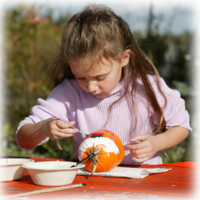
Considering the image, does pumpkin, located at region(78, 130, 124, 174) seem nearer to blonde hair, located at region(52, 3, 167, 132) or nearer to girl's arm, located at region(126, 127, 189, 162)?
girl's arm, located at region(126, 127, 189, 162)

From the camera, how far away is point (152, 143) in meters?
1.76

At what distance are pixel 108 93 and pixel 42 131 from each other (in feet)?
1.56

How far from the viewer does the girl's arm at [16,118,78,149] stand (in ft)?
5.23

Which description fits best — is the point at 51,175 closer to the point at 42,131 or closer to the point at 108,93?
the point at 42,131

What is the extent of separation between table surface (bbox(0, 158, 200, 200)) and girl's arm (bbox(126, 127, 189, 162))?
0.48ft

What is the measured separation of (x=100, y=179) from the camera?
1.45m

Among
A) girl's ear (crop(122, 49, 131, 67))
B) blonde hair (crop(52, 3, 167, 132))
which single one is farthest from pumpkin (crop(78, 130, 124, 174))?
girl's ear (crop(122, 49, 131, 67))

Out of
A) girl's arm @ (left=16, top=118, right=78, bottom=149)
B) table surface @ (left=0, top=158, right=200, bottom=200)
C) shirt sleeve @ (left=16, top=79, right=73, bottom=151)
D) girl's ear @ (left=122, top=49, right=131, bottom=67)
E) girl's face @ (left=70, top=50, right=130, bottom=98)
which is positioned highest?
girl's ear @ (left=122, top=49, right=131, bottom=67)

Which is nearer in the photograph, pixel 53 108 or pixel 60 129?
pixel 60 129

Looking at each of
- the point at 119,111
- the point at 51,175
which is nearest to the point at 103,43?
the point at 119,111

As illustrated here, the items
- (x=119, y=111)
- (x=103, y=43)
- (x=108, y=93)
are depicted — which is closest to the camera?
(x=103, y=43)

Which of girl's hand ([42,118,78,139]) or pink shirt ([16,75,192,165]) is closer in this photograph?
Answer: girl's hand ([42,118,78,139])

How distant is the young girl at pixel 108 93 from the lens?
1.78m

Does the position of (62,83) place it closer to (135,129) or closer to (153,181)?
(135,129)
